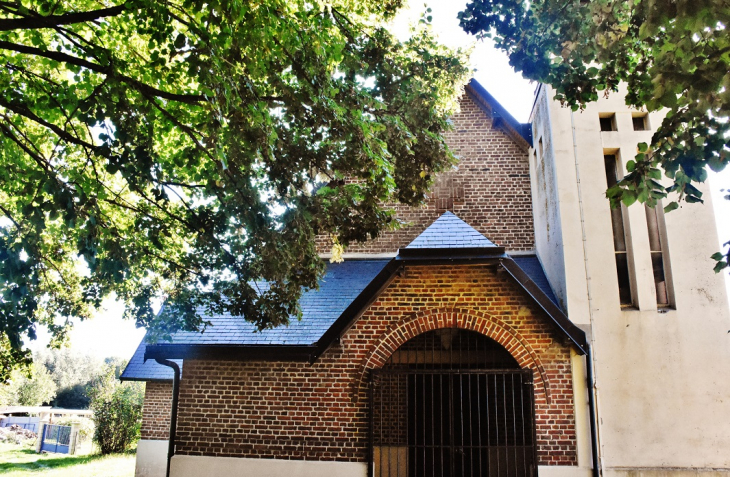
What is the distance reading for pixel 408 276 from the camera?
851 centimetres

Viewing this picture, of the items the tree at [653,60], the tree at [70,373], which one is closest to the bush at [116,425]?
the tree at [653,60]

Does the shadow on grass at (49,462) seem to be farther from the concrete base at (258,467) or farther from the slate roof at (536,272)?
the slate roof at (536,272)

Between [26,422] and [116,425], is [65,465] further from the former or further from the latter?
[26,422]

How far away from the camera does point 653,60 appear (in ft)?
14.6

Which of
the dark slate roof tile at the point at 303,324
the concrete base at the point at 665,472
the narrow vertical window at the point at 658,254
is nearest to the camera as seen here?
the concrete base at the point at 665,472

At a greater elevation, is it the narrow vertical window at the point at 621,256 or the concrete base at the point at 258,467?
the narrow vertical window at the point at 621,256

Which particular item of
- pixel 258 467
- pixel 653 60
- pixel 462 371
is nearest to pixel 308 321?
pixel 258 467

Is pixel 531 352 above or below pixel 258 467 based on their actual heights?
above

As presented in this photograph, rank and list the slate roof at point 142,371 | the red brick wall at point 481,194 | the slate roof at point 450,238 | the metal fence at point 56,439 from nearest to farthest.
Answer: the slate roof at point 450,238 → the red brick wall at point 481,194 → the slate roof at point 142,371 → the metal fence at point 56,439

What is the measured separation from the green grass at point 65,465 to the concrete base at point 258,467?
7.11 metres

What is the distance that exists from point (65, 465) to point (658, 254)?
18.2 meters

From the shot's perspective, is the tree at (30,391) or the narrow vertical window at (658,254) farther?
the tree at (30,391)

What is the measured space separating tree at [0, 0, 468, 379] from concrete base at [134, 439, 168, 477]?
6706 millimetres

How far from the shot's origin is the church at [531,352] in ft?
25.2
